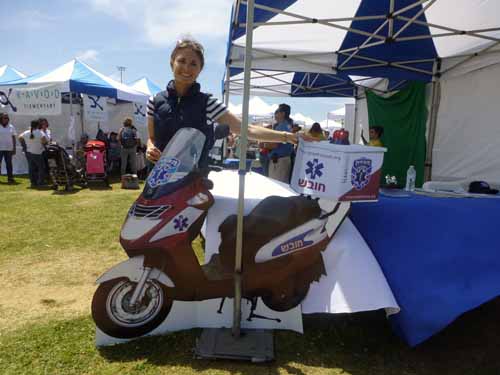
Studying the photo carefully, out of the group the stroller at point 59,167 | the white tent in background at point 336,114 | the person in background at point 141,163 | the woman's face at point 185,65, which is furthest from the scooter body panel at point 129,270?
the white tent in background at point 336,114

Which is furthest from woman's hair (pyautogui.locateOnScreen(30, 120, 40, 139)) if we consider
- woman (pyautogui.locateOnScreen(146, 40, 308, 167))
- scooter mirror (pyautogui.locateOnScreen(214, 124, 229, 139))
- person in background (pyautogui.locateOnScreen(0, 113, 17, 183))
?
scooter mirror (pyautogui.locateOnScreen(214, 124, 229, 139))

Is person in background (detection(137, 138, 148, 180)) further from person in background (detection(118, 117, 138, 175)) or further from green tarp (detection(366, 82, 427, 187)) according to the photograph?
green tarp (detection(366, 82, 427, 187))

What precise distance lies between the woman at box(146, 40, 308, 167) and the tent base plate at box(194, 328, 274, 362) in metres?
1.02

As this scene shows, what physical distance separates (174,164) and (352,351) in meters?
1.48

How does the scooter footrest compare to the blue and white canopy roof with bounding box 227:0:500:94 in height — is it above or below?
below

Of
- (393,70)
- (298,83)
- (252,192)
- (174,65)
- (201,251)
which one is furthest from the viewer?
(298,83)

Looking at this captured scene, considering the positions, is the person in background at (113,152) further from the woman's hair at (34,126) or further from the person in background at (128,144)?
the woman's hair at (34,126)

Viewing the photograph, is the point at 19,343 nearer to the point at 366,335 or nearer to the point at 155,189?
the point at 155,189

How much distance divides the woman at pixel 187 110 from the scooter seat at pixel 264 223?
15.2 inches

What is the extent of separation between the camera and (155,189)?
1.91 meters

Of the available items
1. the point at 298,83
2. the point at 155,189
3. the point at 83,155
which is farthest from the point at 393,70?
the point at 83,155

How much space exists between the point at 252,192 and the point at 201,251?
1.19m

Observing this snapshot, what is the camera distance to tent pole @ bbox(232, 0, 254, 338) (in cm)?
181

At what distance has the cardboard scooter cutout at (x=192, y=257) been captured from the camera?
1908mm
